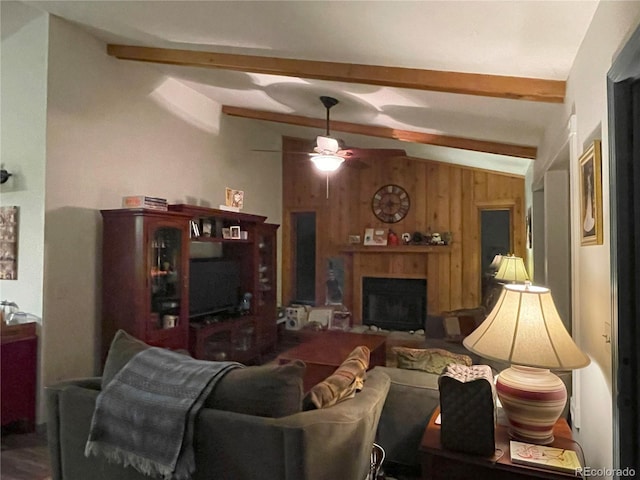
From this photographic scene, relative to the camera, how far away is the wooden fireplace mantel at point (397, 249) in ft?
19.6

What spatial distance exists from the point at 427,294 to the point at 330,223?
187cm

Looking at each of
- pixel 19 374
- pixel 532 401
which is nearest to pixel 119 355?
pixel 19 374

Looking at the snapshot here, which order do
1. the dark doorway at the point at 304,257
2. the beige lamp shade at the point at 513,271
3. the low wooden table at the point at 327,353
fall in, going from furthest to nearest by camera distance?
the dark doorway at the point at 304,257
the beige lamp shade at the point at 513,271
the low wooden table at the point at 327,353

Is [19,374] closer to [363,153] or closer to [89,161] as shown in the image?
[89,161]

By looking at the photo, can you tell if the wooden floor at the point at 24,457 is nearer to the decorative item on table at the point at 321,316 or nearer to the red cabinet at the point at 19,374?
the red cabinet at the point at 19,374

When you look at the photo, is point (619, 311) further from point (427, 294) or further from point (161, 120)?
point (427, 294)

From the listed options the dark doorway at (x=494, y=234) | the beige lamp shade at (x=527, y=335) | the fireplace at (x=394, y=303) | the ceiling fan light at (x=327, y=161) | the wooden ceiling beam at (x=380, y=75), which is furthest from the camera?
the fireplace at (x=394, y=303)

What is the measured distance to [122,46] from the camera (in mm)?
3691

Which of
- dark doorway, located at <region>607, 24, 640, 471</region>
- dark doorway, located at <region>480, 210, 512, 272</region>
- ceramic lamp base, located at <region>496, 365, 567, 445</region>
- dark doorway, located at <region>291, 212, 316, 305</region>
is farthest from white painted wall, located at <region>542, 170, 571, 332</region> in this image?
dark doorway, located at <region>291, 212, 316, 305</region>

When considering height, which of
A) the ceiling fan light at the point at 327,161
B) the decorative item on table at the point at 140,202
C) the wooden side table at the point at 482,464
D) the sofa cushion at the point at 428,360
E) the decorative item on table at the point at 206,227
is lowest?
the wooden side table at the point at 482,464

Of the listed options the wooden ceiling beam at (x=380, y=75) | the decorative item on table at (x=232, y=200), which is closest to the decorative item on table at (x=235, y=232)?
the decorative item on table at (x=232, y=200)

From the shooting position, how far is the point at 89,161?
11.8 ft

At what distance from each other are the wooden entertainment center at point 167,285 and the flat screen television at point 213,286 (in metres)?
0.03

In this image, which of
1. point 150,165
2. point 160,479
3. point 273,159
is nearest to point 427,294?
point 273,159
